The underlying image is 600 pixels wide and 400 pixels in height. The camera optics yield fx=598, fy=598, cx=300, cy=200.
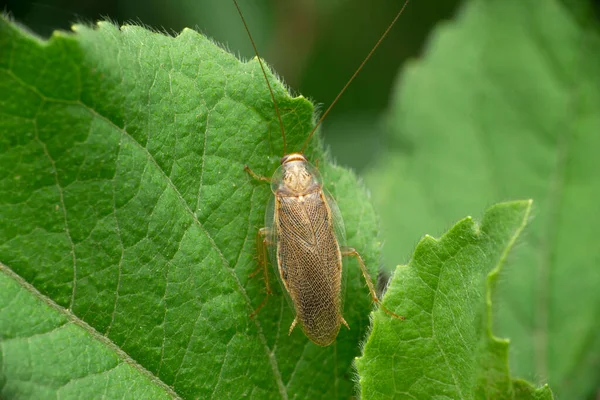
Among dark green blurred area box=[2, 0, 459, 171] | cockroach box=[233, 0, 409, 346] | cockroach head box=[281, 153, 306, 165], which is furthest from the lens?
dark green blurred area box=[2, 0, 459, 171]

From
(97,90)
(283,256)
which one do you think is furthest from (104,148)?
(283,256)

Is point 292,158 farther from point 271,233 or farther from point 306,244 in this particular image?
point 306,244

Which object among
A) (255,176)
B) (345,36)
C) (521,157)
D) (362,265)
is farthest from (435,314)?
(345,36)

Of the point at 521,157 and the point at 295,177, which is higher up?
the point at 521,157

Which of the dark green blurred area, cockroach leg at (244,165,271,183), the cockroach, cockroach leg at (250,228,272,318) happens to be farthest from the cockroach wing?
the dark green blurred area

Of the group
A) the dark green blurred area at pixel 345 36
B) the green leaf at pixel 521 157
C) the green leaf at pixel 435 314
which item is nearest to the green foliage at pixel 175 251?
the green leaf at pixel 435 314

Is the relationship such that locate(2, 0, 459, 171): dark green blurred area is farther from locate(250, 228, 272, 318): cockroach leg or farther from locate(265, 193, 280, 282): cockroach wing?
locate(250, 228, 272, 318): cockroach leg
